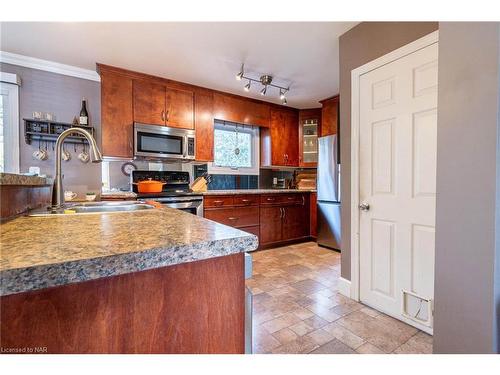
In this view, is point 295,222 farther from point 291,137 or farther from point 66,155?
point 66,155

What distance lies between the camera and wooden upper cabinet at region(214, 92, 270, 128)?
3.53 m

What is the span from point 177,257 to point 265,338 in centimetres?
136

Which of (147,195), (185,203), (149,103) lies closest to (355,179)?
(185,203)

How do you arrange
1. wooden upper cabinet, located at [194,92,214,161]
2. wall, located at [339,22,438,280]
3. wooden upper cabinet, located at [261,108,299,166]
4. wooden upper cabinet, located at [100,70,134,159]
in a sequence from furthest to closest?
wooden upper cabinet, located at [261,108,299,166], wooden upper cabinet, located at [194,92,214,161], wooden upper cabinet, located at [100,70,134,159], wall, located at [339,22,438,280]

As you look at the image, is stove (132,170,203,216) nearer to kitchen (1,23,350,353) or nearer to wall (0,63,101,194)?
kitchen (1,23,350,353)

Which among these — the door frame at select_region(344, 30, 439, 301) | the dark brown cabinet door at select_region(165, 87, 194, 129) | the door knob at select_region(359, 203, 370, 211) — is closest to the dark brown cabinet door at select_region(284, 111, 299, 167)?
the dark brown cabinet door at select_region(165, 87, 194, 129)

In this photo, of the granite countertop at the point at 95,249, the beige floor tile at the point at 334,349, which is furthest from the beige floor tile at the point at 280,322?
the granite countertop at the point at 95,249

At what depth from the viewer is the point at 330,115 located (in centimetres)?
382

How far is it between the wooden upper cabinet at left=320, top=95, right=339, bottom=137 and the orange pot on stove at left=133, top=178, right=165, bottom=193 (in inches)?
104

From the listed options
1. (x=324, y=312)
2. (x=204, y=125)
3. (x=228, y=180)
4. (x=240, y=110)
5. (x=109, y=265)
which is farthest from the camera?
(x=228, y=180)

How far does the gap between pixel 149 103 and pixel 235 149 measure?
4.98 ft

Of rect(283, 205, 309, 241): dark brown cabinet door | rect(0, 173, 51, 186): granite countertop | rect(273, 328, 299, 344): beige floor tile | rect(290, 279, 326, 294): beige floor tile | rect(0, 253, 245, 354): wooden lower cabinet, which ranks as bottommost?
rect(290, 279, 326, 294): beige floor tile

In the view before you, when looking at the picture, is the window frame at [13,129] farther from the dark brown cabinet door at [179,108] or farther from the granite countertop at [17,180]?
the granite countertop at [17,180]

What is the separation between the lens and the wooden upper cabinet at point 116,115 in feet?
8.98
